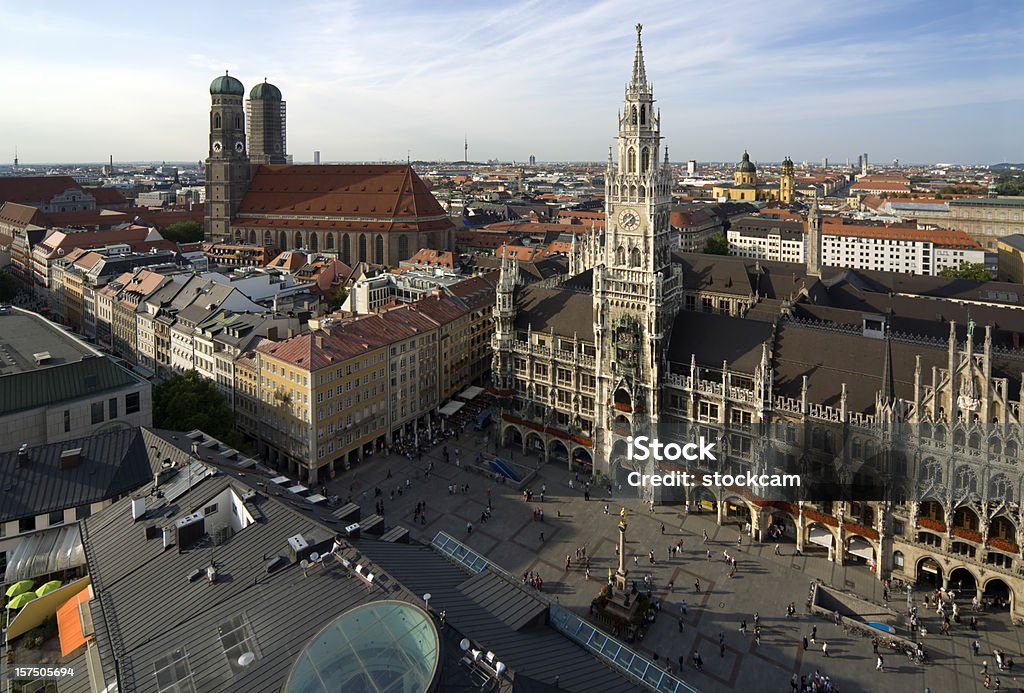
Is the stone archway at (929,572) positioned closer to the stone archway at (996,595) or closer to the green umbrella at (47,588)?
the stone archway at (996,595)

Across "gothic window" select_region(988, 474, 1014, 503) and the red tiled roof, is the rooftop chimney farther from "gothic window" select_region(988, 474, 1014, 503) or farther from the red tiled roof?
the red tiled roof

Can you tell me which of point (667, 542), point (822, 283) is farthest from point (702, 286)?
point (667, 542)

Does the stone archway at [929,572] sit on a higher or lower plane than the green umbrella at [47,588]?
lower

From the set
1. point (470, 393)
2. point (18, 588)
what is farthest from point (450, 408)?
point (18, 588)

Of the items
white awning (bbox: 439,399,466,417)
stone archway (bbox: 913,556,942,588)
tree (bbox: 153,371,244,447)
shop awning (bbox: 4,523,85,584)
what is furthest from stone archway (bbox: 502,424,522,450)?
shop awning (bbox: 4,523,85,584)

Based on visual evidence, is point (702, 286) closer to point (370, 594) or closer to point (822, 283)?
point (822, 283)

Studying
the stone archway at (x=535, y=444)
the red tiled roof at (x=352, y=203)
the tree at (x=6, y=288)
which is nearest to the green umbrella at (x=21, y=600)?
the stone archway at (x=535, y=444)
